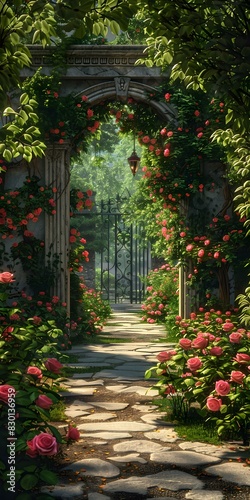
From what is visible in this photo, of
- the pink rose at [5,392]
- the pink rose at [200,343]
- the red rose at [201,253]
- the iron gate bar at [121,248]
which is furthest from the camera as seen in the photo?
the iron gate bar at [121,248]

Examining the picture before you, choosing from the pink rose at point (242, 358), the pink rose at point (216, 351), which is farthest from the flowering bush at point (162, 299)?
the pink rose at point (242, 358)

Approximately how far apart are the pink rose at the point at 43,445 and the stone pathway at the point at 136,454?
0.50 metres

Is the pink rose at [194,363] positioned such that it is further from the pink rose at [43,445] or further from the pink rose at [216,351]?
the pink rose at [43,445]

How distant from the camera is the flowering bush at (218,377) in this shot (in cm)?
511

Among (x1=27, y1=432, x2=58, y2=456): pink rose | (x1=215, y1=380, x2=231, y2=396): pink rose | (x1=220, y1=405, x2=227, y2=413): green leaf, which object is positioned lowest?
(x1=220, y1=405, x2=227, y2=413): green leaf

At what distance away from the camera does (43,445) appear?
366 cm

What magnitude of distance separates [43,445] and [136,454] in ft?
4.56

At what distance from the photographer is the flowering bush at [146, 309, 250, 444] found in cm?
511

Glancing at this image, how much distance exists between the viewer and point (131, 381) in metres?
7.64

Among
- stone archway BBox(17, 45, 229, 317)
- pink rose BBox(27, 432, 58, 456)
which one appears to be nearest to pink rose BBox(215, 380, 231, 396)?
pink rose BBox(27, 432, 58, 456)

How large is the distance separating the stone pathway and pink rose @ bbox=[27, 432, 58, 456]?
1.65 feet

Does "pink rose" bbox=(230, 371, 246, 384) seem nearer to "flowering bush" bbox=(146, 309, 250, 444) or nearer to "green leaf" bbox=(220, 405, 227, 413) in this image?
"flowering bush" bbox=(146, 309, 250, 444)

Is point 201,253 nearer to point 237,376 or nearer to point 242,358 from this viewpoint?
point 242,358

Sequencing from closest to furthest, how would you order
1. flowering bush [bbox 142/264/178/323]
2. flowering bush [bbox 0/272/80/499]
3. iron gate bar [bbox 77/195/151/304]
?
flowering bush [bbox 0/272/80/499] < flowering bush [bbox 142/264/178/323] < iron gate bar [bbox 77/195/151/304]
